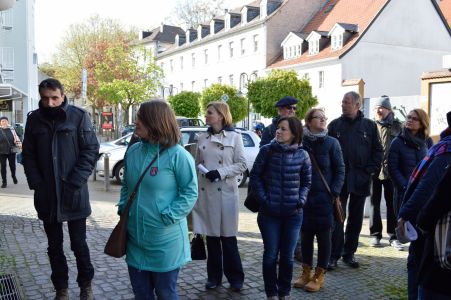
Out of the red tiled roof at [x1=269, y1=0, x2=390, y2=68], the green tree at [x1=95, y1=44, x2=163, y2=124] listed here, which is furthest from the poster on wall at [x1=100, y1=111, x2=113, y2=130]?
the red tiled roof at [x1=269, y1=0, x2=390, y2=68]

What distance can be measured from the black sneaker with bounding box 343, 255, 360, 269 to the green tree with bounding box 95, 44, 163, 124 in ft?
119

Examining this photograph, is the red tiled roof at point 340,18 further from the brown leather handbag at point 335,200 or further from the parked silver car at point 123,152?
the brown leather handbag at point 335,200

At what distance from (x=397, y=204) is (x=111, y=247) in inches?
159

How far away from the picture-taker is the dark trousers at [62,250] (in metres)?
4.27

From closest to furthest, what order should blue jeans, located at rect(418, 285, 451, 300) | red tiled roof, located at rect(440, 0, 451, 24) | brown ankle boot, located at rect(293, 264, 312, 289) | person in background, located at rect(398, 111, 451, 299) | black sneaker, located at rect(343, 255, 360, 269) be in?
blue jeans, located at rect(418, 285, 451, 300), person in background, located at rect(398, 111, 451, 299), brown ankle boot, located at rect(293, 264, 312, 289), black sneaker, located at rect(343, 255, 360, 269), red tiled roof, located at rect(440, 0, 451, 24)

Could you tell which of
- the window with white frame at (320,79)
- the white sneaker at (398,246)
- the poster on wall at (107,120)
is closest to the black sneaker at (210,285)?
the white sneaker at (398,246)

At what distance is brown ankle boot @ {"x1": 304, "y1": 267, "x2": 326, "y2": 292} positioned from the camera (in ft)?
16.2

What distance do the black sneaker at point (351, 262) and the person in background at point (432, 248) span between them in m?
3.19

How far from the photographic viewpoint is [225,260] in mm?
4914

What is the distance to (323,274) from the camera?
5.06 m

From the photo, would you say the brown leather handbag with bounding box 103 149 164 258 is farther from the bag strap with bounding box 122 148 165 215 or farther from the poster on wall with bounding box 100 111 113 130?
the poster on wall with bounding box 100 111 113 130

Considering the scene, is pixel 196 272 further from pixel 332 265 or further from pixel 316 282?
pixel 332 265

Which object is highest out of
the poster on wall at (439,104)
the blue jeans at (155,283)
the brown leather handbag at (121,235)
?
the poster on wall at (439,104)

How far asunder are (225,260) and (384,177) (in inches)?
119
